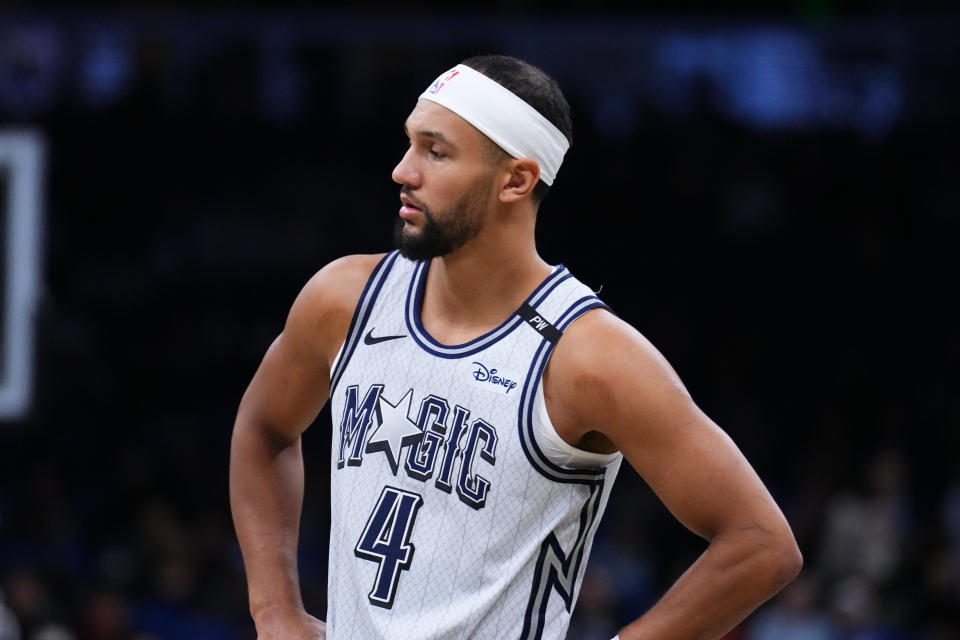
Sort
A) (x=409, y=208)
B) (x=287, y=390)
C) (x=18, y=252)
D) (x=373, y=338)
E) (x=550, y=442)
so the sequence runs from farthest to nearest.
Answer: (x=18, y=252), (x=287, y=390), (x=373, y=338), (x=409, y=208), (x=550, y=442)

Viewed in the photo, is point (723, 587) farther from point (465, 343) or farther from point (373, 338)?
point (373, 338)

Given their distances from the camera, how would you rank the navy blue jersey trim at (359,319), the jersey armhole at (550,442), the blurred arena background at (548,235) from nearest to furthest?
the jersey armhole at (550,442)
the navy blue jersey trim at (359,319)
the blurred arena background at (548,235)

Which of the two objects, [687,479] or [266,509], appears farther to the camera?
[266,509]

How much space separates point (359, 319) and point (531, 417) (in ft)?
1.54

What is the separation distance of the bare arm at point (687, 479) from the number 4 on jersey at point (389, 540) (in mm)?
361

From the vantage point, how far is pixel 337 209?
12.0 meters

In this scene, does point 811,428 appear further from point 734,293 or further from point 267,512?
point 267,512

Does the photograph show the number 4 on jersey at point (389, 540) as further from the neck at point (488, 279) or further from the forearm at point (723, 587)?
the forearm at point (723, 587)

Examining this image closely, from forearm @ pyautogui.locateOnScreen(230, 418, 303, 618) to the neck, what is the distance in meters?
0.54

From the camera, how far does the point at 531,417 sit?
2.66 meters

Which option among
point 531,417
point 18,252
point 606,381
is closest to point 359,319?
point 531,417

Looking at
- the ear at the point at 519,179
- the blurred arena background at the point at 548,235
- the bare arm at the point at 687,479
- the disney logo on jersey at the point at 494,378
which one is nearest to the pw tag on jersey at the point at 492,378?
the disney logo on jersey at the point at 494,378

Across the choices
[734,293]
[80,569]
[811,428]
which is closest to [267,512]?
[80,569]

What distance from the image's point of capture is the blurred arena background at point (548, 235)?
952 centimetres
